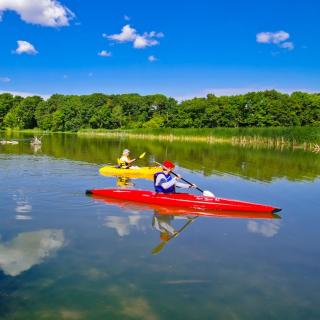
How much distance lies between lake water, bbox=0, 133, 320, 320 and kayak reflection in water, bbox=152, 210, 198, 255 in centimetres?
6

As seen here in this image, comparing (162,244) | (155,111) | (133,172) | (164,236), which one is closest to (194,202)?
(164,236)

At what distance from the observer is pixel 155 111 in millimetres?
91125

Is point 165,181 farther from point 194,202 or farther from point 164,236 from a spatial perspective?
point 164,236

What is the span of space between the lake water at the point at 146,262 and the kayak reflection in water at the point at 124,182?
305 centimetres

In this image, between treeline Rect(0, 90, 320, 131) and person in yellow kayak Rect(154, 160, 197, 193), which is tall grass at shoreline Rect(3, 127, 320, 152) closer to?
treeline Rect(0, 90, 320, 131)

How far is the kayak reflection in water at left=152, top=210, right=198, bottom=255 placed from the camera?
823 cm

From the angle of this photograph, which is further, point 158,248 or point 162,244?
point 162,244

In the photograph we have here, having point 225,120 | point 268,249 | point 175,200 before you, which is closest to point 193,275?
point 268,249

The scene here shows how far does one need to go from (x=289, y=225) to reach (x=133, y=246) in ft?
14.3

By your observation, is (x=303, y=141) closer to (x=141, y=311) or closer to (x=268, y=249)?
(x=268, y=249)

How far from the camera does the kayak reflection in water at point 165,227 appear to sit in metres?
8.23

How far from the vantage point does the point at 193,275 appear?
6.62 meters

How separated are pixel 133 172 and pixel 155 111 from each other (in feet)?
243

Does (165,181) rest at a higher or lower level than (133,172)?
higher
